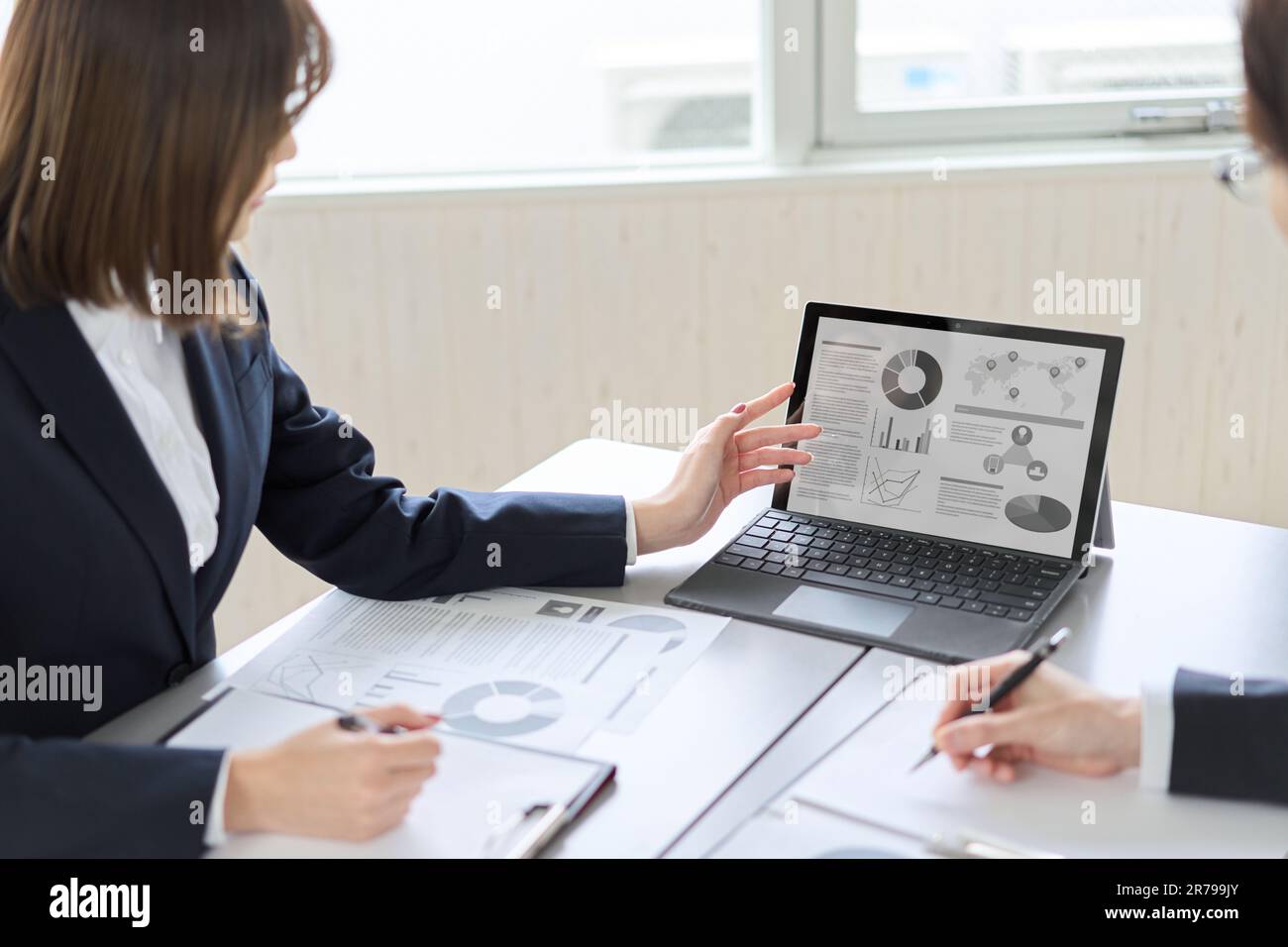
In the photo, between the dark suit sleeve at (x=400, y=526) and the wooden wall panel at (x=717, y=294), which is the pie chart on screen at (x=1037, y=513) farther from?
the wooden wall panel at (x=717, y=294)

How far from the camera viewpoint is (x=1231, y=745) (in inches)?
39.3

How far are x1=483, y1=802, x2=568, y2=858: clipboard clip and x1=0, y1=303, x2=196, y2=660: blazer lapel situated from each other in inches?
17.7

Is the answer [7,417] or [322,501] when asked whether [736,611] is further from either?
[7,417]

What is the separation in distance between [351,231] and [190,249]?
4.88 ft

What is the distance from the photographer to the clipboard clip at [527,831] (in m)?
0.91

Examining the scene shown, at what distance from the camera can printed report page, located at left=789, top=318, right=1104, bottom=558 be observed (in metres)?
1.33

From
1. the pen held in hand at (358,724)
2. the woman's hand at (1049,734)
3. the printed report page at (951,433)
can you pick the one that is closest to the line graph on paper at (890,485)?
the printed report page at (951,433)

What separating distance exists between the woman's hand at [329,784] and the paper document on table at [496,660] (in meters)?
0.13

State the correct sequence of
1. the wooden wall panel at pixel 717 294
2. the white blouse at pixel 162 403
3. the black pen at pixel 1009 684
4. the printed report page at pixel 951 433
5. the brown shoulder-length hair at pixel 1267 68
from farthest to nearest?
the wooden wall panel at pixel 717 294 < the printed report page at pixel 951 433 < the white blouse at pixel 162 403 < the black pen at pixel 1009 684 < the brown shoulder-length hair at pixel 1267 68

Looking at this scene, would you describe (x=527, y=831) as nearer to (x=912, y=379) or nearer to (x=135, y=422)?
(x=135, y=422)

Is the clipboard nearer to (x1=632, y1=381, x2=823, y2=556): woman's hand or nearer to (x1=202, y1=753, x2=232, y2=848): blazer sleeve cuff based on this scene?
(x1=202, y1=753, x2=232, y2=848): blazer sleeve cuff

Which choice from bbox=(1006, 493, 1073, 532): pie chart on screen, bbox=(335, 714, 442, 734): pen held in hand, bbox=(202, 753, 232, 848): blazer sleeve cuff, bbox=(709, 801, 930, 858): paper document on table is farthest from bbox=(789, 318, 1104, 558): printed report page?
bbox=(202, 753, 232, 848): blazer sleeve cuff

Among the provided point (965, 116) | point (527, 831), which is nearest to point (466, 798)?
point (527, 831)

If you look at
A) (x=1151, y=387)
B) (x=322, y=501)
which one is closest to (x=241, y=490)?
(x=322, y=501)
